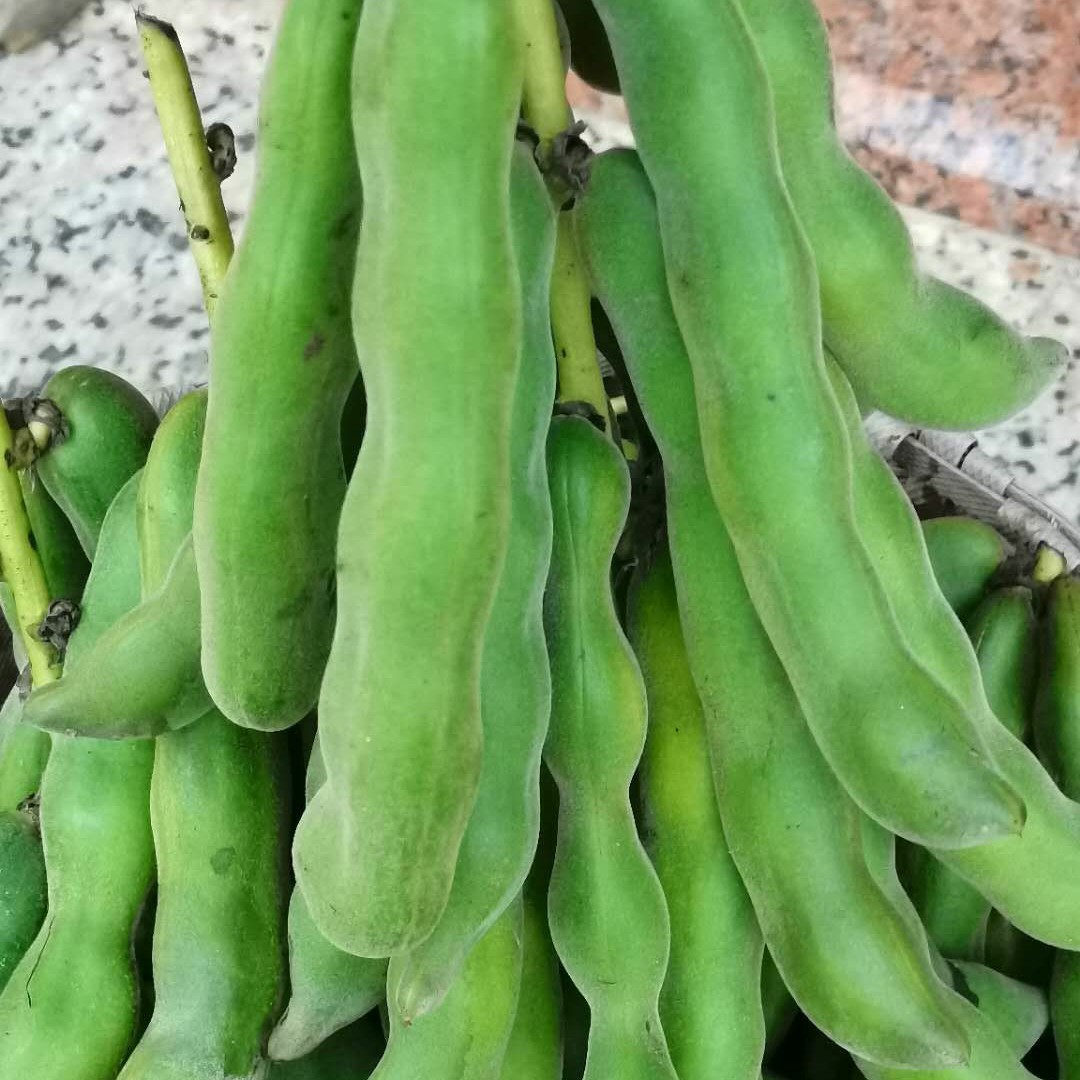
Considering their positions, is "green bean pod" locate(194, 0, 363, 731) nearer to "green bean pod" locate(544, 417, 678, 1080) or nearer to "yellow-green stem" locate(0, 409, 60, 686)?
"green bean pod" locate(544, 417, 678, 1080)

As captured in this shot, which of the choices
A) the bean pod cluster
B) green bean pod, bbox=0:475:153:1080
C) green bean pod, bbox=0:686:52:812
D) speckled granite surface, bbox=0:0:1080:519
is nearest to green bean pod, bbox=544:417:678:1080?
the bean pod cluster

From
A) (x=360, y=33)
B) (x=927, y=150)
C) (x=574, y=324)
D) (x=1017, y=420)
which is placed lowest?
(x=1017, y=420)

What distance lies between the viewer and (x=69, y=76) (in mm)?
1198

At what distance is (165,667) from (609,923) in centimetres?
20

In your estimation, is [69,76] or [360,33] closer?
[360,33]

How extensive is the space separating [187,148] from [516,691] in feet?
0.99

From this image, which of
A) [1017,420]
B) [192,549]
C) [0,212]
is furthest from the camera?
[0,212]

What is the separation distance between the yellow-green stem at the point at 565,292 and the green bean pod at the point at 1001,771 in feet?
0.32

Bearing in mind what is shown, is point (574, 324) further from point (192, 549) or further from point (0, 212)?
point (0, 212)

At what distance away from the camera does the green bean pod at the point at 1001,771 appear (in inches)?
18.2

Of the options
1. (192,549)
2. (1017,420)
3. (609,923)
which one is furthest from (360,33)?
(1017,420)

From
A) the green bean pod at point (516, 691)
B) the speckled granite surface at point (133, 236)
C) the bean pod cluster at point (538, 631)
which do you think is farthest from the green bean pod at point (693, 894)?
the speckled granite surface at point (133, 236)

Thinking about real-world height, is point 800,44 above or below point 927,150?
above

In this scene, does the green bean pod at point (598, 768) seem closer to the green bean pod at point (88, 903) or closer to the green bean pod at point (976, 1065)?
the green bean pod at point (976, 1065)
